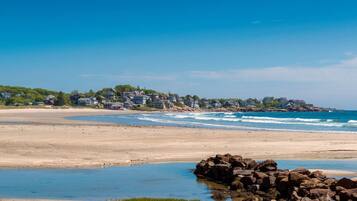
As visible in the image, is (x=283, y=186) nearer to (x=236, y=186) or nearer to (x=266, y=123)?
(x=236, y=186)

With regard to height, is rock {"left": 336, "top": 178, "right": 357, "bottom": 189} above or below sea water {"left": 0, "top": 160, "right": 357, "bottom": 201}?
above

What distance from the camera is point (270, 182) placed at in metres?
19.6

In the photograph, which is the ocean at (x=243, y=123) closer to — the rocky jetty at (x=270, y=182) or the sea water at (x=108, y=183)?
the sea water at (x=108, y=183)

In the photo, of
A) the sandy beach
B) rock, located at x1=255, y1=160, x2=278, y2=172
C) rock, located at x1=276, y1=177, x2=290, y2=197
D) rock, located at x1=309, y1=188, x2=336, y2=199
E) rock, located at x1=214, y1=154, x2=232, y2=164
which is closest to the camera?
rock, located at x1=309, y1=188, x2=336, y2=199

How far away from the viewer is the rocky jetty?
16688mm

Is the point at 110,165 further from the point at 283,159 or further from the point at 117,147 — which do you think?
the point at 283,159

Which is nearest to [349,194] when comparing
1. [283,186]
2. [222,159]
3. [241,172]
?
[283,186]

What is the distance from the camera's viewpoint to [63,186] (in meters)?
19.7

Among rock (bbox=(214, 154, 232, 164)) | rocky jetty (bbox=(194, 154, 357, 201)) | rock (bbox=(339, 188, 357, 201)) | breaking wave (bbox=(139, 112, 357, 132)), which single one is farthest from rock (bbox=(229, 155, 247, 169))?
breaking wave (bbox=(139, 112, 357, 132))

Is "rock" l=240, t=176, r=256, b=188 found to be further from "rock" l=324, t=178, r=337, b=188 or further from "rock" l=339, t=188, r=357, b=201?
"rock" l=339, t=188, r=357, b=201

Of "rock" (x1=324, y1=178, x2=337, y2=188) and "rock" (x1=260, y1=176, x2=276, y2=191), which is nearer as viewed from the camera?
"rock" (x1=324, y1=178, x2=337, y2=188)

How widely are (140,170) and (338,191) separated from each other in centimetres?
1041

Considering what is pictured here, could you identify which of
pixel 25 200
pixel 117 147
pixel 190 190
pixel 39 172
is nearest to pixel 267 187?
pixel 190 190

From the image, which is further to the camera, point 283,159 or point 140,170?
point 283,159
